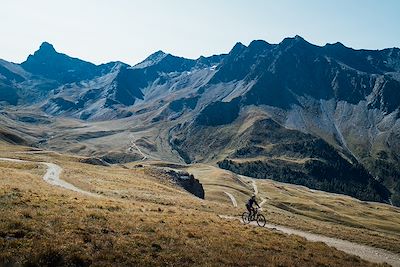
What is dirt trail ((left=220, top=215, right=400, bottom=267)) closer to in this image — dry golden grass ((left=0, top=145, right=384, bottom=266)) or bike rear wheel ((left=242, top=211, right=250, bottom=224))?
dry golden grass ((left=0, top=145, right=384, bottom=266))

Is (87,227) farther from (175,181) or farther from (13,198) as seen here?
(175,181)

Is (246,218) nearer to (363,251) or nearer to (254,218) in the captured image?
(254,218)

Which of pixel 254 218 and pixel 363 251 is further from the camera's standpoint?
pixel 254 218

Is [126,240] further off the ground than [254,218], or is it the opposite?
[254,218]

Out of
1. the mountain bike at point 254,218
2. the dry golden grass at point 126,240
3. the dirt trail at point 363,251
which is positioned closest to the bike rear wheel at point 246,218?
the mountain bike at point 254,218

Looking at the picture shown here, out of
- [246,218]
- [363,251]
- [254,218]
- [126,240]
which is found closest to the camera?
[126,240]

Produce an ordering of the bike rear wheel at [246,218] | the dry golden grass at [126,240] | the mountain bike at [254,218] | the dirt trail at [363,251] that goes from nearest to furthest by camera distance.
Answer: the dry golden grass at [126,240] → the dirt trail at [363,251] → the mountain bike at [254,218] → the bike rear wheel at [246,218]

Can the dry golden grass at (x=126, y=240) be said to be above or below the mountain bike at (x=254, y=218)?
below

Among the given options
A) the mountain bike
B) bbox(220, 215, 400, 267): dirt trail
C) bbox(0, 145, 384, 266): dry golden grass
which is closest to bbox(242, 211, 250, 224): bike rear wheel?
the mountain bike

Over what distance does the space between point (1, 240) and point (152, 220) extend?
13476 millimetres

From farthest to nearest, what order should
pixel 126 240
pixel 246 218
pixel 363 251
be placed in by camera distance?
pixel 246 218 < pixel 363 251 < pixel 126 240

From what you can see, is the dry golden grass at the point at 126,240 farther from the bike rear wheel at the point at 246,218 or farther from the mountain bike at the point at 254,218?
the mountain bike at the point at 254,218

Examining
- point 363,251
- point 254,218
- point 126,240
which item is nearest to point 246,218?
point 254,218

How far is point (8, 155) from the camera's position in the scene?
100 m
